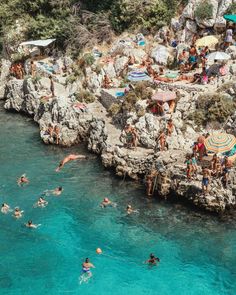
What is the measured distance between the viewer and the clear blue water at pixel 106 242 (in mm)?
21375

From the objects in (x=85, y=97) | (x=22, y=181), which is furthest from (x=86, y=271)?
(x=85, y=97)

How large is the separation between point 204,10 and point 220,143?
52.0 ft

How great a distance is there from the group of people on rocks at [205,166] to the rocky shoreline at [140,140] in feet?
1.12

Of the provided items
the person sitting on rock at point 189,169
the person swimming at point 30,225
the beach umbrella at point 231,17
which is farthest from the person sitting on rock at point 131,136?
the beach umbrella at point 231,17

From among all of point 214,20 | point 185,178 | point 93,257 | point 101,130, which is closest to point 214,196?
point 185,178

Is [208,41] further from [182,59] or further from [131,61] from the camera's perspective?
[131,61]

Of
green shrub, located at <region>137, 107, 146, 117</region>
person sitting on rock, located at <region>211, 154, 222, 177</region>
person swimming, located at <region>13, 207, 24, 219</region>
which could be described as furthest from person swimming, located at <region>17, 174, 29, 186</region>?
person sitting on rock, located at <region>211, 154, 222, 177</region>

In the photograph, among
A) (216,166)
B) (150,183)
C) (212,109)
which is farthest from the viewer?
(212,109)

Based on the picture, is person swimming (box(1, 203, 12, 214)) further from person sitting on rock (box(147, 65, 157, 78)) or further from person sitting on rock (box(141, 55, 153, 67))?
person sitting on rock (box(141, 55, 153, 67))

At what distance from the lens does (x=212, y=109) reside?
30.0 metres

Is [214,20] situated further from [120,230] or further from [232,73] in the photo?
[120,230]

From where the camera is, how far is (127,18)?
4272 cm

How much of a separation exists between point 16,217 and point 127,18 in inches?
949

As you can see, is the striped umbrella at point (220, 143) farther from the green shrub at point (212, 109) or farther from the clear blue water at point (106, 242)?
the clear blue water at point (106, 242)
